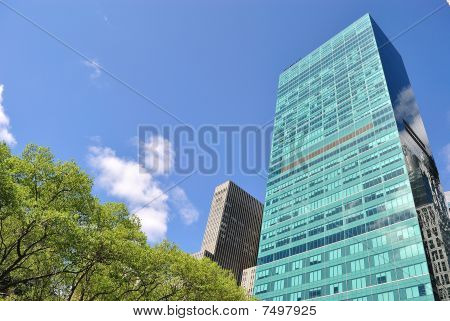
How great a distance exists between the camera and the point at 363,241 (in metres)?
74.2

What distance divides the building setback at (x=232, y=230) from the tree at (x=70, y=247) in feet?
435

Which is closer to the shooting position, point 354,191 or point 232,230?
point 354,191

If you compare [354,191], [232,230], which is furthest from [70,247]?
[232,230]

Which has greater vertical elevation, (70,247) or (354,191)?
(354,191)

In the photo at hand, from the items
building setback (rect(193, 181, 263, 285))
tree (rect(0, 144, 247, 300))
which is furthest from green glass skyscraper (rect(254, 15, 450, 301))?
building setback (rect(193, 181, 263, 285))

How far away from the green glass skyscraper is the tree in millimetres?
50780

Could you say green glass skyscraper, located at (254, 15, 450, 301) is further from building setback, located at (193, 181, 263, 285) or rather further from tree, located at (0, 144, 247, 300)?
building setback, located at (193, 181, 263, 285)

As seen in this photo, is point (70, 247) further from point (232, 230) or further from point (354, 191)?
point (232, 230)

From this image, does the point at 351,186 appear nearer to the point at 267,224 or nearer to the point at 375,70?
the point at 267,224

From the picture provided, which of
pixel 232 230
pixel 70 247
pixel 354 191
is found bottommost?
pixel 70 247

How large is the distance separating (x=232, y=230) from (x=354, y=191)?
3821 inches

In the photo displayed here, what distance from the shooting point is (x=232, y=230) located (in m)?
174
